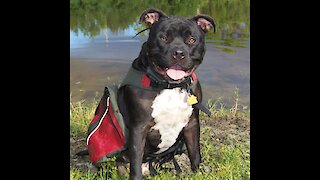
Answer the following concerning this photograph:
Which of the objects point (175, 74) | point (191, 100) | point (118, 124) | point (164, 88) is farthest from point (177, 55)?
point (118, 124)

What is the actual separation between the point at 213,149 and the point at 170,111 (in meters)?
1.32

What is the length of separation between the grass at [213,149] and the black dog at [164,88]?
0.46 meters

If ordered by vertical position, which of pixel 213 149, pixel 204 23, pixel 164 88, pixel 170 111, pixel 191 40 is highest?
pixel 204 23

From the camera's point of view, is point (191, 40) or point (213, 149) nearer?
point (191, 40)

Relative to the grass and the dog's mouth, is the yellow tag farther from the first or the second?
the grass

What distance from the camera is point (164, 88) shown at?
12.8ft

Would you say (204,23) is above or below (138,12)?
below

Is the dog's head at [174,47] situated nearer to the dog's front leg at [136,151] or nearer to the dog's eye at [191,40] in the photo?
the dog's eye at [191,40]

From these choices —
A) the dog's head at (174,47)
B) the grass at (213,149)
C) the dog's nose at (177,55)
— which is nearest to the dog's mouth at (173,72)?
the dog's head at (174,47)

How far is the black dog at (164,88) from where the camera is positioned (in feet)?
12.4

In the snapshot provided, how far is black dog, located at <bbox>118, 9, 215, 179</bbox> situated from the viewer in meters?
3.77

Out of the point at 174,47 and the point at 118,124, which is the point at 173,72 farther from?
the point at 118,124
